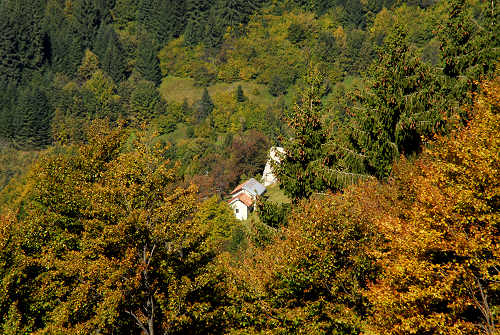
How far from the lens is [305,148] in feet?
84.2

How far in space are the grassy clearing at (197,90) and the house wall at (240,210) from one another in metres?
86.6

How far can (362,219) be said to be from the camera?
14.5 m

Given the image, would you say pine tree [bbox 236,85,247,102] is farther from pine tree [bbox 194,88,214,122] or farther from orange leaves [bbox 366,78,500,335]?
orange leaves [bbox 366,78,500,335]

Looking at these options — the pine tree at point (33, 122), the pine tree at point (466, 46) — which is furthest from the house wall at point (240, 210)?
the pine tree at point (33, 122)

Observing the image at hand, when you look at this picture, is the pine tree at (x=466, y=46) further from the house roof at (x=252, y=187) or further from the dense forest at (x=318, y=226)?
the house roof at (x=252, y=187)

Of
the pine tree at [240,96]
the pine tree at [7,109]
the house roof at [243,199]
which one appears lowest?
the pine tree at [7,109]

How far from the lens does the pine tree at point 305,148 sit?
25.5 meters

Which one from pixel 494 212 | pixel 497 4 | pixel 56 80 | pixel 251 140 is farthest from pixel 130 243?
pixel 56 80

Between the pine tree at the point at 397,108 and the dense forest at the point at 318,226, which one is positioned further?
the pine tree at the point at 397,108

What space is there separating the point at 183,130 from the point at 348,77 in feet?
252

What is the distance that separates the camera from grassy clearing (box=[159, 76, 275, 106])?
175 m

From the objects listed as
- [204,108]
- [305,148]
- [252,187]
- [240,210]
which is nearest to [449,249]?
[305,148]

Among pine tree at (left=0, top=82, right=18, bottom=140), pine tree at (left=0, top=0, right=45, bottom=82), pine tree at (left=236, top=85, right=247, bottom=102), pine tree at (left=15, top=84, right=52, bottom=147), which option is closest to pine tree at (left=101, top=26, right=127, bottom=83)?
pine tree at (left=0, top=0, right=45, bottom=82)

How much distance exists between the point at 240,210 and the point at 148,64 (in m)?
131
